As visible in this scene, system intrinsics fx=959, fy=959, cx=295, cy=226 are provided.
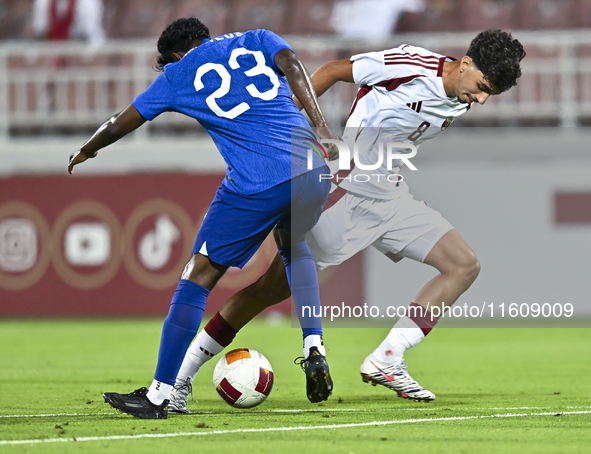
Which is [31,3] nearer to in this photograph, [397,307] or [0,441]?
[397,307]

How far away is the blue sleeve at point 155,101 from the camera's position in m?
4.26

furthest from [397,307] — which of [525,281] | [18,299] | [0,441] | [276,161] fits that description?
[0,441]

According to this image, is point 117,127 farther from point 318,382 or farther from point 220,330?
point 318,382

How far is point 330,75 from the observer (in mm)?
4957

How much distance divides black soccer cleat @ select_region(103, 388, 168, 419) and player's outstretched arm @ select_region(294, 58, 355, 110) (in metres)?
1.71

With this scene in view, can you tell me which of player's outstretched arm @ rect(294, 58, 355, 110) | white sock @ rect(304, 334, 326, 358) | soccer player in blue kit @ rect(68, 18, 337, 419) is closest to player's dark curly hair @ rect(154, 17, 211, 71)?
soccer player in blue kit @ rect(68, 18, 337, 419)

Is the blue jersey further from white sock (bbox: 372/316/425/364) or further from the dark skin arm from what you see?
white sock (bbox: 372/316/425/364)

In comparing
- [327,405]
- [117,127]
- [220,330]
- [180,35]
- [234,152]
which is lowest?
[327,405]

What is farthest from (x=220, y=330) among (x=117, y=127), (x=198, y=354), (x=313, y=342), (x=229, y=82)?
(x=229, y=82)

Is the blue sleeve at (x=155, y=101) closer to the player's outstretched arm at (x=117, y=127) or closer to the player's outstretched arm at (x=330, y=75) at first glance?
the player's outstretched arm at (x=117, y=127)

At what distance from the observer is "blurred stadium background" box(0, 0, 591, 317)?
34.3 ft

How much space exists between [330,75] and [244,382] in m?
1.63

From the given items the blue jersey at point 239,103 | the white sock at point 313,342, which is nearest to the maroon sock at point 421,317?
the white sock at point 313,342

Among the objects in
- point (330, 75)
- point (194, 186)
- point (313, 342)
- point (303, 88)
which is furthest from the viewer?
point (194, 186)
